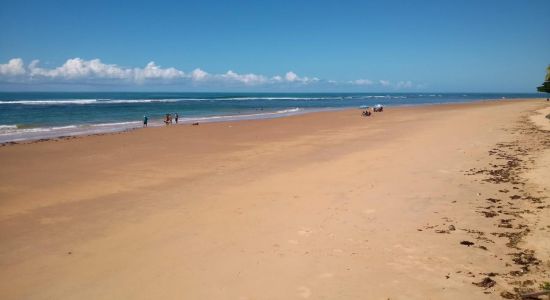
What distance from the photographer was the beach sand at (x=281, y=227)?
5.53m

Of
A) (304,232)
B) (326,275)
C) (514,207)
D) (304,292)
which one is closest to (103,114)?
(304,232)

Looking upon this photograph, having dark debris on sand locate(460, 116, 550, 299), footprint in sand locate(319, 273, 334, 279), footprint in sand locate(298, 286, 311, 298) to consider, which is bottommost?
footprint in sand locate(298, 286, 311, 298)

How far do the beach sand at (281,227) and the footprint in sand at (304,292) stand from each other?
14mm

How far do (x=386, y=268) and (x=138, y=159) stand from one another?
1304 centimetres

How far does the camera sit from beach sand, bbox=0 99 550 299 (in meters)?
5.53

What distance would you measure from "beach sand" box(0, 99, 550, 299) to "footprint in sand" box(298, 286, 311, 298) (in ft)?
0.04

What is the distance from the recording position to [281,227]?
7.77m

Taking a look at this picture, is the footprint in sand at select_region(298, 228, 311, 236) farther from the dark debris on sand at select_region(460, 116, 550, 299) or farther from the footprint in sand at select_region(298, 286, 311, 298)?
the dark debris on sand at select_region(460, 116, 550, 299)

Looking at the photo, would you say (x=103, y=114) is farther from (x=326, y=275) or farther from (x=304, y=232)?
(x=326, y=275)

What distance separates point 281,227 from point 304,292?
253 cm

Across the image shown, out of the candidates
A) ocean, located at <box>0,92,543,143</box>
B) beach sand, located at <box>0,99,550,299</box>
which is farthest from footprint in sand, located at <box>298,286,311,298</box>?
ocean, located at <box>0,92,543,143</box>

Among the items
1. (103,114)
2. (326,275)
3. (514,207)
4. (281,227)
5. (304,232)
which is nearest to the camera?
(326,275)

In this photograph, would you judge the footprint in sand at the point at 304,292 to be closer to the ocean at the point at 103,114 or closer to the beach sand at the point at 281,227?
the beach sand at the point at 281,227

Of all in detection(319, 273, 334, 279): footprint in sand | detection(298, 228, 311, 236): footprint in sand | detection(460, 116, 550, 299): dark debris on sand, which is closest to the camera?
detection(460, 116, 550, 299): dark debris on sand
